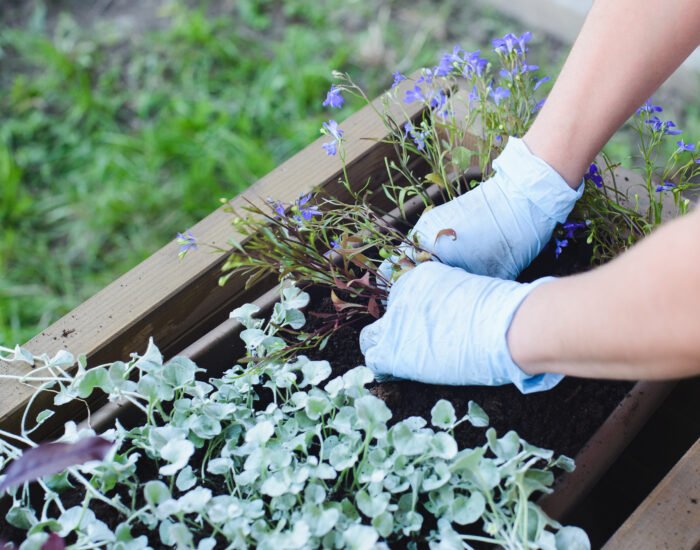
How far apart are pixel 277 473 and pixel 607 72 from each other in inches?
28.3

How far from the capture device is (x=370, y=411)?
85 cm

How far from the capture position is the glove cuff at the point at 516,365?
903 millimetres

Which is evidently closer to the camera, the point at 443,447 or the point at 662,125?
the point at 443,447

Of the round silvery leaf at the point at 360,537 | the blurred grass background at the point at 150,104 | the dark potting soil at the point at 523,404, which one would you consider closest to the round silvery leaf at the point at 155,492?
the round silvery leaf at the point at 360,537

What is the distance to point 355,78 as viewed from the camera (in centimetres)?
239

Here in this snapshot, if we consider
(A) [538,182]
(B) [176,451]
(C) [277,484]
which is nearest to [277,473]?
(C) [277,484]

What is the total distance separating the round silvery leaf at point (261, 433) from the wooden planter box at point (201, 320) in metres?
0.22

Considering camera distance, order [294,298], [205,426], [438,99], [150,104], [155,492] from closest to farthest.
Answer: [155,492]
[205,426]
[294,298]
[438,99]
[150,104]

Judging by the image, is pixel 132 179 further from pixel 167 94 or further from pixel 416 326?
pixel 416 326

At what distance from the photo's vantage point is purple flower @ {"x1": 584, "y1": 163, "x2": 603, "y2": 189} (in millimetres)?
1122

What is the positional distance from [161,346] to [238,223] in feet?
1.06

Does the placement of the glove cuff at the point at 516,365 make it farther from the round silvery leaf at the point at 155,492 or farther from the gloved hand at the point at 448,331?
the round silvery leaf at the point at 155,492

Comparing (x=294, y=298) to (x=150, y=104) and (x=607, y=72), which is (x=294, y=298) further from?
(x=150, y=104)

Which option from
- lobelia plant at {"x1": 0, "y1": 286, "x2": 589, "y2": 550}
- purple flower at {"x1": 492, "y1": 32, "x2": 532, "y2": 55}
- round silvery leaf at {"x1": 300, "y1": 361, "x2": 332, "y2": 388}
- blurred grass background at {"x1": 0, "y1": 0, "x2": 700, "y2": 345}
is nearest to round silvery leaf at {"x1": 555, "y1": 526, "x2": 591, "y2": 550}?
lobelia plant at {"x1": 0, "y1": 286, "x2": 589, "y2": 550}
